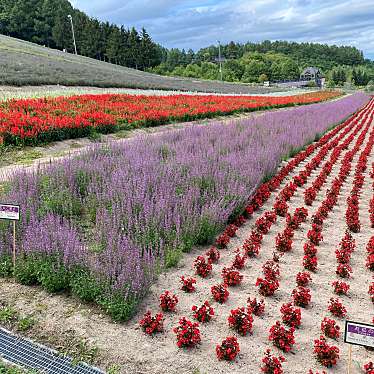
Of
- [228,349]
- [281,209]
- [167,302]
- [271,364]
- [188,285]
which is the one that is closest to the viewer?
[271,364]

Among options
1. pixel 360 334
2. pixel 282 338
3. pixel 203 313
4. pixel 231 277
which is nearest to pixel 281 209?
pixel 231 277

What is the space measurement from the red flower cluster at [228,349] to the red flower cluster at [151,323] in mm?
574

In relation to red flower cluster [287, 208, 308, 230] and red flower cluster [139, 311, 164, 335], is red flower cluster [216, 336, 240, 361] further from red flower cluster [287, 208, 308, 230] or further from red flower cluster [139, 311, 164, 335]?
red flower cluster [287, 208, 308, 230]

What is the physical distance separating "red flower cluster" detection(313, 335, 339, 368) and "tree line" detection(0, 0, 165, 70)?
88.3 m

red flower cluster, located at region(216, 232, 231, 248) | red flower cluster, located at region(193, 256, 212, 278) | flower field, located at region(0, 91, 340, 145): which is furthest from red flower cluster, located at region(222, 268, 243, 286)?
flower field, located at region(0, 91, 340, 145)

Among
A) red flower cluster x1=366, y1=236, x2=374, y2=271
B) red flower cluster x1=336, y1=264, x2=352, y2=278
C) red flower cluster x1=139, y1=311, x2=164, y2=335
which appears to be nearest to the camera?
red flower cluster x1=139, y1=311, x2=164, y2=335

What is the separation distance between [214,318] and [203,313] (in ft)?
0.67

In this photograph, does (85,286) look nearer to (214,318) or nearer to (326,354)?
(214,318)

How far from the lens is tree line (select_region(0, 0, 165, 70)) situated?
285ft

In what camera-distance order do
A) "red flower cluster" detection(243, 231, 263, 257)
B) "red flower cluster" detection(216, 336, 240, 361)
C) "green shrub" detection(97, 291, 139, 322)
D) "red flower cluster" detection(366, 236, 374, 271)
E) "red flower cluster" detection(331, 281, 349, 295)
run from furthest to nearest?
"red flower cluster" detection(243, 231, 263, 257), "red flower cluster" detection(366, 236, 374, 271), "red flower cluster" detection(331, 281, 349, 295), "green shrub" detection(97, 291, 139, 322), "red flower cluster" detection(216, 336, 240, 361)

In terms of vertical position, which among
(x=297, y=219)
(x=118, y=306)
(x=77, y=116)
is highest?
(x=77, y=116)

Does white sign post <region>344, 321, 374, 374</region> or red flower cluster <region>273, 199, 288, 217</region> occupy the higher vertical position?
white sign post <region>344, 321, 374, 374</region>

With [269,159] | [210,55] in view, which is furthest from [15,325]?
[210,55]

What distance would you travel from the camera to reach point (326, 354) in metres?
3.35
